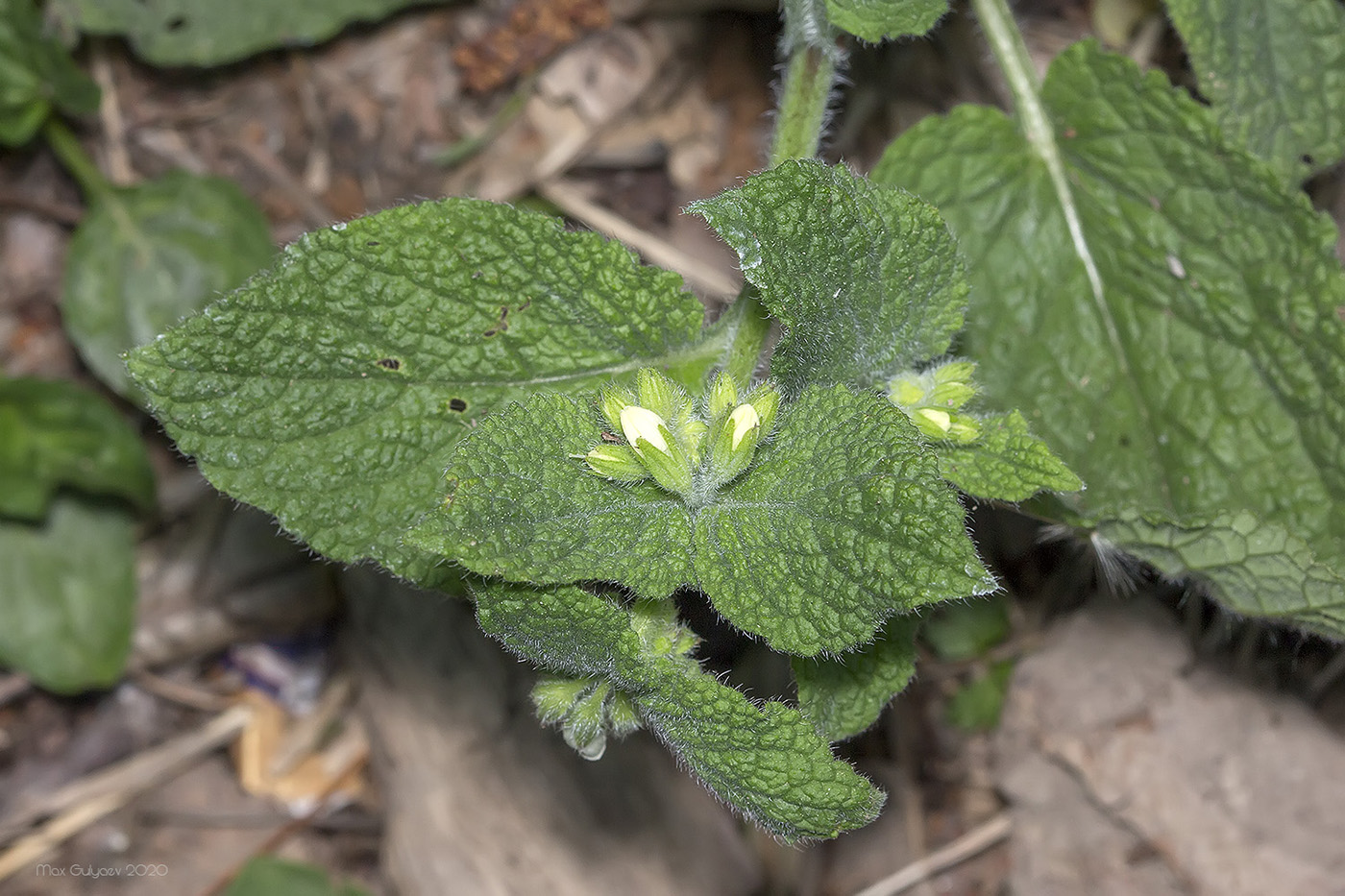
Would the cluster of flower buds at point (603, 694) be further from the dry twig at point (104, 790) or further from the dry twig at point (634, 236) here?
the dry twig at point (104, 790)

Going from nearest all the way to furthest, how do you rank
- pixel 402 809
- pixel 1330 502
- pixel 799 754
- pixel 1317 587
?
pixel 799 754 < pixel 1317 587 < pixel 1330 502 < pixel 402 809

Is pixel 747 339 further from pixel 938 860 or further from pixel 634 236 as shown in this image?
pixel 938 860

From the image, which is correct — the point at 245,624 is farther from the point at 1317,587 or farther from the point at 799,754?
the point at 1317,587

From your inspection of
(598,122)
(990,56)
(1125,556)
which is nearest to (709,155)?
(598,122)

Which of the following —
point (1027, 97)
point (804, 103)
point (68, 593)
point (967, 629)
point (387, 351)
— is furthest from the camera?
point (68, 593)

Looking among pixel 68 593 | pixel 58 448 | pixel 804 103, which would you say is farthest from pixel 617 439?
pixel 68 593

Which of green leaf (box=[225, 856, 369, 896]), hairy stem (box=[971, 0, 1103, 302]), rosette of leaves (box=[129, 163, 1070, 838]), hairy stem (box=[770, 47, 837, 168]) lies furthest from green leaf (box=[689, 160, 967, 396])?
green leaf (box=[225, 856, 369, 896])

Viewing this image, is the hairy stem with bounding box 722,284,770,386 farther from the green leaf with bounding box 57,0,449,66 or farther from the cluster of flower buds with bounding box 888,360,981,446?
the green leaf with bounding box 57,0,449,66
